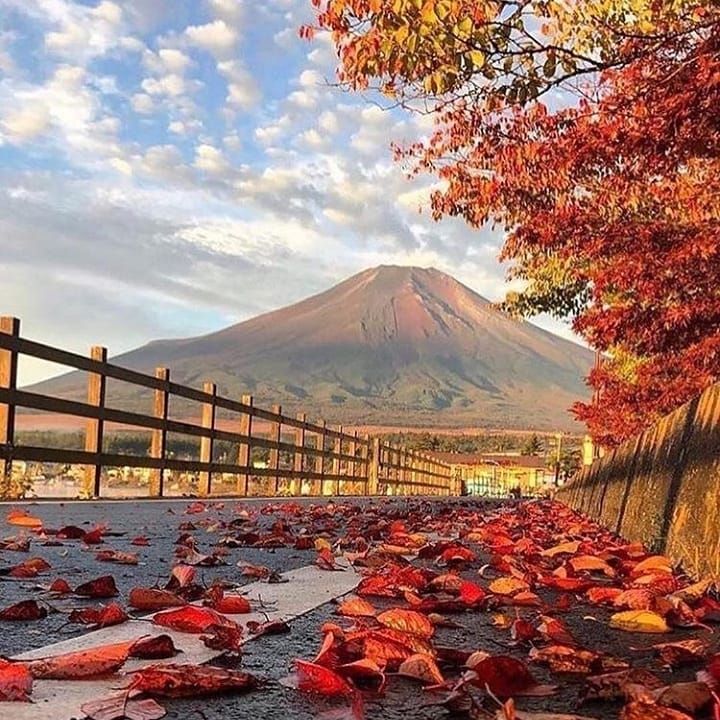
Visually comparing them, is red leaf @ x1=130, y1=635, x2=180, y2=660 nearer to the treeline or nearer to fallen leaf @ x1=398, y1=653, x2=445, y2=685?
fallen leaf @ x1=398, y1=653, x2=445, y2=685

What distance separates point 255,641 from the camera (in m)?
2.12

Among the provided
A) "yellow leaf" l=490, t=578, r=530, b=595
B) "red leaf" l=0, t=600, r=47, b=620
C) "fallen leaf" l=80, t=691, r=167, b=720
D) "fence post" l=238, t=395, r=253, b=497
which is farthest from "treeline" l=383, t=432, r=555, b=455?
"fallen leaf" l=80, t=691, r=167, b=720

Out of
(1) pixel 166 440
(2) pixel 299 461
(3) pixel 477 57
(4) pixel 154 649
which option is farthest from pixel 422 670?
(2) pixel 299 461

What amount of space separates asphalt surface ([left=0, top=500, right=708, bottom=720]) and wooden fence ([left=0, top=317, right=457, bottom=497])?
370 cm

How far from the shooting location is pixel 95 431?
9508mm

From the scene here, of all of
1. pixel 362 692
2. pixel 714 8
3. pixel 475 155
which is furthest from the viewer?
pixel 475 155

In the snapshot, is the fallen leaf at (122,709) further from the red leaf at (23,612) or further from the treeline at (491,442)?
the treeline at (491,442)

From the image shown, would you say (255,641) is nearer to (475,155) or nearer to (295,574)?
(295,574)

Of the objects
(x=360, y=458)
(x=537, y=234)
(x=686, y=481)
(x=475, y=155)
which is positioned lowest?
(x=360, y=458)

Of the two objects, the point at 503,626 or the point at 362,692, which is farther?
the point at 503,626

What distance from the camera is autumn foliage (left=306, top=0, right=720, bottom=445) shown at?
555cm

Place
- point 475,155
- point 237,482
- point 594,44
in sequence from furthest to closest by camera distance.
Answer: point 237,482 → point 475,155 → point 594,44

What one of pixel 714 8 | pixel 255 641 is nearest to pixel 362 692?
pixel 255 641

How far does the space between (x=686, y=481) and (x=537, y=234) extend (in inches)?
220
